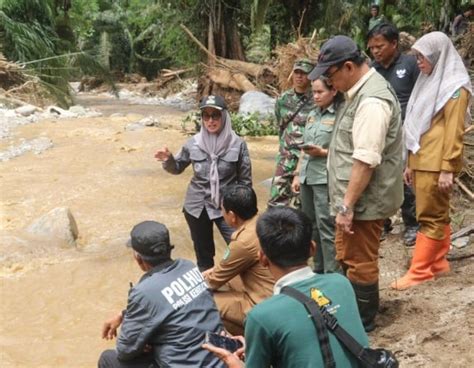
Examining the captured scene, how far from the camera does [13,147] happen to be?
33.4 feet

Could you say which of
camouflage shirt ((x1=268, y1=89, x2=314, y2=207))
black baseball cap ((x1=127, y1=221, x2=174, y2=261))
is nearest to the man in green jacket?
black baseball cap ((x1=127, y1=221, x2=174, y2=261))

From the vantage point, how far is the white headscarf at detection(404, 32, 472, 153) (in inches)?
126

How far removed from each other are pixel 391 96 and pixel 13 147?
8.82 metres

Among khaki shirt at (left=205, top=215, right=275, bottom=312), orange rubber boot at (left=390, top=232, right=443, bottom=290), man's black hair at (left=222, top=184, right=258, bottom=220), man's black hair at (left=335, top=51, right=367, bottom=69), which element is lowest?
orange rubber boot at (left=390, top=232, right=443, bottom=290)

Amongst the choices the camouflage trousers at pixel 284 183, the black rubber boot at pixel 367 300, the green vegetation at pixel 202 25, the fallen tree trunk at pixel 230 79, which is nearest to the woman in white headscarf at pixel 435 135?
the black rubber boot at pixel 367 300

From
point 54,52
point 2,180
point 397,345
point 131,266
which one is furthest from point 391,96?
point 54,52

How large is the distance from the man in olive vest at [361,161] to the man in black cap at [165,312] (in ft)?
2.60

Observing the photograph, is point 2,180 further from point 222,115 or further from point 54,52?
point 54,52

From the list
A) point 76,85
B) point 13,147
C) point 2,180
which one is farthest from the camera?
point 76,85

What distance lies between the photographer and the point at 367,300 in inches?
115

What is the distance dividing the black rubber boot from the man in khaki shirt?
0.44 metres

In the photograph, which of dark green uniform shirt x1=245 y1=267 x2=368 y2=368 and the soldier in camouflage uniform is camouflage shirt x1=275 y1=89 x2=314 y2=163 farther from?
dark green uniform shirt x1=245 y1=267 x2=368 y2=368

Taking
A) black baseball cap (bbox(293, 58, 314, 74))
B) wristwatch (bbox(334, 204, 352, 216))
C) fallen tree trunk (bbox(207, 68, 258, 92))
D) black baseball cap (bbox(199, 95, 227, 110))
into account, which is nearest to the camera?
wristwatch (bbox(334, 204, 352, 216))

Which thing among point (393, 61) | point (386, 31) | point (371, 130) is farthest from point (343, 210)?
point (393, 61)
